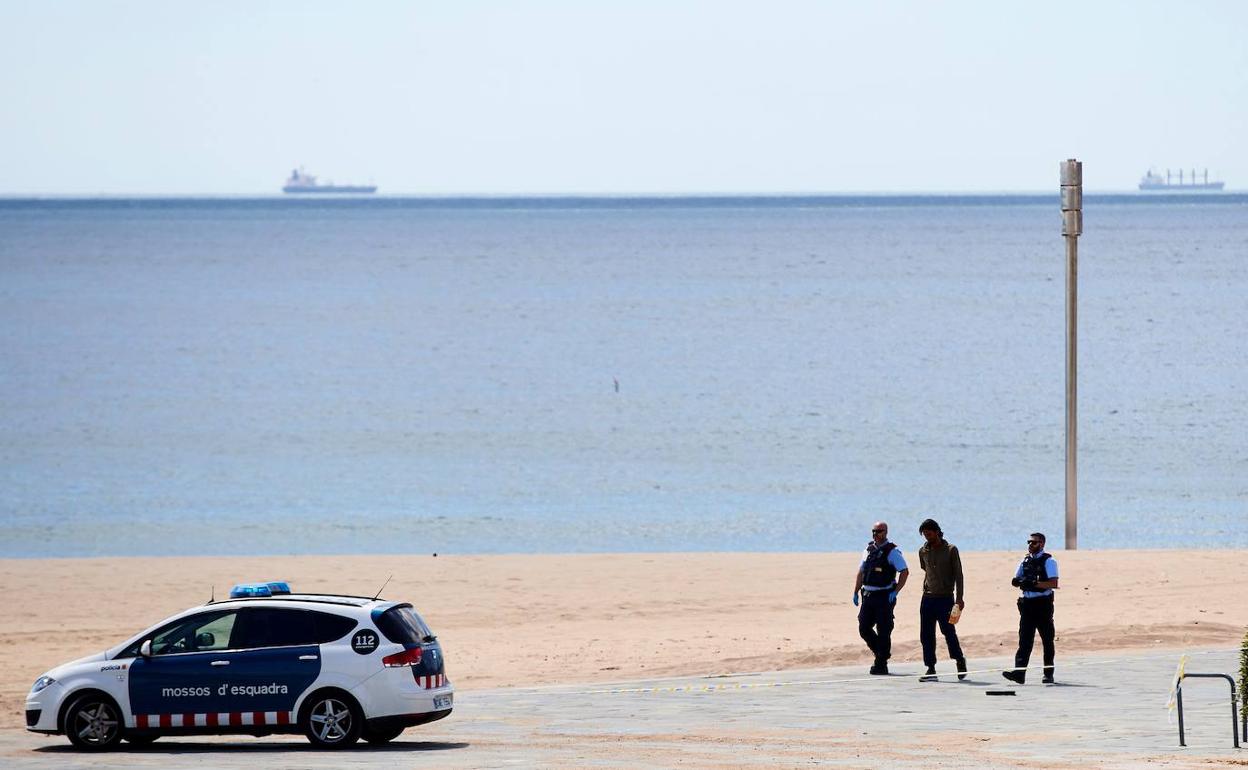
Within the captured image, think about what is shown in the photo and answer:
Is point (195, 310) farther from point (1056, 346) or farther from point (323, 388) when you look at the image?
point (1056, 346)

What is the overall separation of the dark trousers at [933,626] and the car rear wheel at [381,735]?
5.49 meters

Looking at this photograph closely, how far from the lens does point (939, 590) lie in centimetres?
1811

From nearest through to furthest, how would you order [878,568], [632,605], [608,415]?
1. [878,568]
2. [632,605]
3. [608,415]

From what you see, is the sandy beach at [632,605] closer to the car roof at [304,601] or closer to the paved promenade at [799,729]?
the paved promenade at [799,729]

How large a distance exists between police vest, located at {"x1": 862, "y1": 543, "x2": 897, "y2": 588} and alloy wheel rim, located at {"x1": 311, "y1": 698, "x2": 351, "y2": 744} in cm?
593

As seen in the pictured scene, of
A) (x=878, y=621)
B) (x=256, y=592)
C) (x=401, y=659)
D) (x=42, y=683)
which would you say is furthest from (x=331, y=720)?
(x=878, y=621)

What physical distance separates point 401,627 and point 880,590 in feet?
18.5

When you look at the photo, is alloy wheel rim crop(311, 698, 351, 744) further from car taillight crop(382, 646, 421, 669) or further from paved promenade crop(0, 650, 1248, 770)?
car taillight crop(382, 646, 421, 669)

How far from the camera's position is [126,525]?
137 feet

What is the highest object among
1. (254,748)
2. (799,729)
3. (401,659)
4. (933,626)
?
(933,626)

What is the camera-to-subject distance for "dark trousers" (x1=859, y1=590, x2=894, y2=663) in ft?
60.9

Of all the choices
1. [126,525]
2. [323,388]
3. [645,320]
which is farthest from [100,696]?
[645,320]

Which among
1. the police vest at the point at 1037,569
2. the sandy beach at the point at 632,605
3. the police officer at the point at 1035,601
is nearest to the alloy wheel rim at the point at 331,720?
the sandy beach at the point at 632,605

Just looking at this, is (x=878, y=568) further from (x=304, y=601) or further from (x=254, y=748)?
(x=254, y=748)
